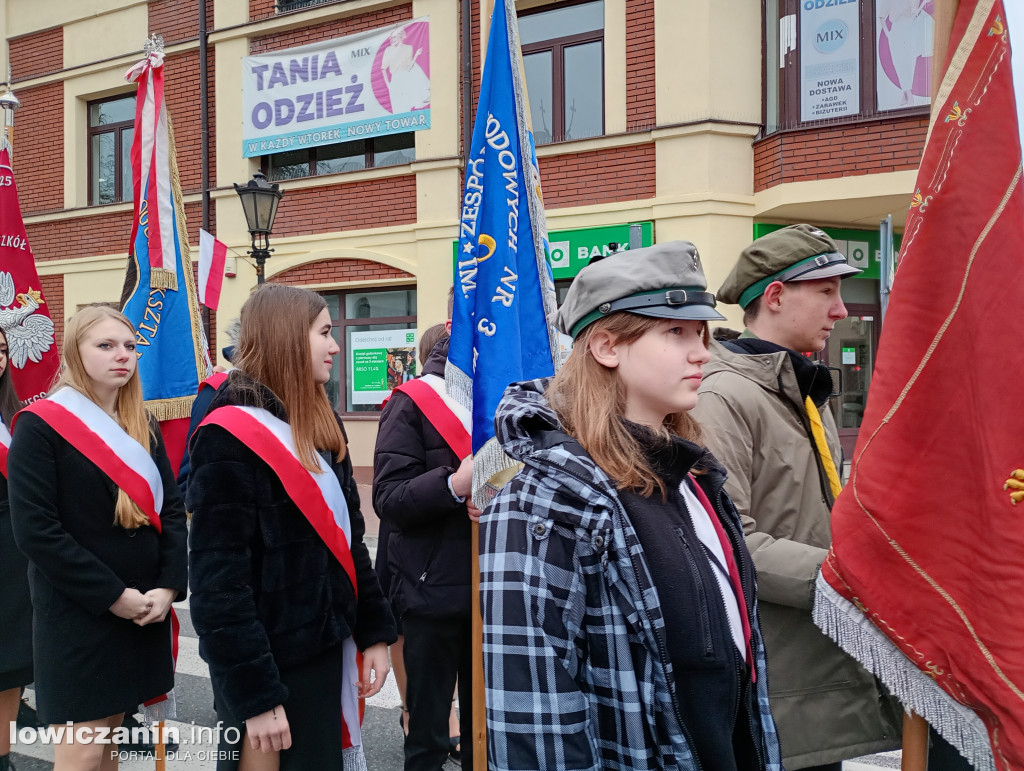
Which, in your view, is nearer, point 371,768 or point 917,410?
point 917,410

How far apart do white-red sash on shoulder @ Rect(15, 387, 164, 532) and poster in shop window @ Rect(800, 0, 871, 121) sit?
9.41m

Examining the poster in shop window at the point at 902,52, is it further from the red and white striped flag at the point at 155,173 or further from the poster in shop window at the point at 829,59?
the red and white striped flag at the point at 155,173

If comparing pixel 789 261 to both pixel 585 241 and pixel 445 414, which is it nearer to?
pixel 445 414

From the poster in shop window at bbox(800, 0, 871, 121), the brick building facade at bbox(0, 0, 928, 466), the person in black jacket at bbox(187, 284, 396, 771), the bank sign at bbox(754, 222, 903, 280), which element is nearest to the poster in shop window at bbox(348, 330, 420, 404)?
the brick building facade at bbox(0, 0, 928, 466)

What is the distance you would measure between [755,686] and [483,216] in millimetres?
2135

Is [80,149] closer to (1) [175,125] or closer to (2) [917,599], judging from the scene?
(1) [175,125]

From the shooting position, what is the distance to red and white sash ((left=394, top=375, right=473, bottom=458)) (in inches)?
142

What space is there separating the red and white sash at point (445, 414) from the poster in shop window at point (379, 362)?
8.87 metres

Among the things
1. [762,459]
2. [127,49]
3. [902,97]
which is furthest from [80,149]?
[762,459]

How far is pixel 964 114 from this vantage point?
5.69ft

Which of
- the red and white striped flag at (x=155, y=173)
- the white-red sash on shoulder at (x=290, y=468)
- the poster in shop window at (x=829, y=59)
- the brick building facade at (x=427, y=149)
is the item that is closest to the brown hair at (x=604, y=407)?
the white-red sash on shoulder at (x=290, y=468)

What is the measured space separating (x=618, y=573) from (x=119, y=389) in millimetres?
2781

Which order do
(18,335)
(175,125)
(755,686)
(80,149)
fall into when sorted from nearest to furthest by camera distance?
(755,686) < (18,335) < (175,125) < (80,149)

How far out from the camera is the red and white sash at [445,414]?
360 centimetres
